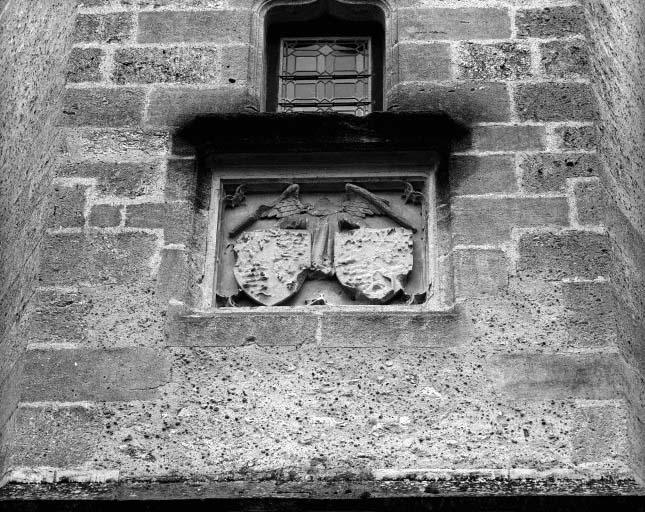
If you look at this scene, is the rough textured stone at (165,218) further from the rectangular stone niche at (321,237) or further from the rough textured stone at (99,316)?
the rough textured stone at (99,316)

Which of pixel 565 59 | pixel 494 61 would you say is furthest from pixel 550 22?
pixel 494 61

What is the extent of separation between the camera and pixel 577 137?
6969 millimetres

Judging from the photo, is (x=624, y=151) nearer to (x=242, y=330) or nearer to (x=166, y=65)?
(x=242, y=330)

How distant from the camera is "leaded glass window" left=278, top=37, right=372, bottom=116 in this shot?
298 inches

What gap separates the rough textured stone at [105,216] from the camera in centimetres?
681

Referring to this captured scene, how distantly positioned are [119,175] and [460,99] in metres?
1.53

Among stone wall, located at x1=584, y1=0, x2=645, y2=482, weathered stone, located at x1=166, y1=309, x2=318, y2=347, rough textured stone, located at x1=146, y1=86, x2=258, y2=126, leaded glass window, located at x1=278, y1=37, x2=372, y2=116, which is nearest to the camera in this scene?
weathered stone, located at x1=166, y1=309, x2=318, y2=347

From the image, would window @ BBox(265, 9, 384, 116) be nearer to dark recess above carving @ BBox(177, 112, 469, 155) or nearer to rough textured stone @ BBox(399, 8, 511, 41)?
rough textured stone @ BBox(399, 8, 511, 41)

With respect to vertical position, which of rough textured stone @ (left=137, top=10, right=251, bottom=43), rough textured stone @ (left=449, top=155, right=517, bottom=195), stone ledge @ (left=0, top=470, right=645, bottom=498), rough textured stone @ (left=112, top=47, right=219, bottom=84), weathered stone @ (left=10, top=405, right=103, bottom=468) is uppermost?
rough textured stone @ (left=137, top=10, right=251, bottom=43)

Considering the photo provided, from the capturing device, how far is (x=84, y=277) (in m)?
6.66

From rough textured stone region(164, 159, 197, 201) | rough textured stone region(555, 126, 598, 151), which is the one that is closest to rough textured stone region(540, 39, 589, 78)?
rough textured stone region(555, 126, 598, 151)

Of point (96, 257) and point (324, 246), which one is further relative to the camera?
point (324, 246)

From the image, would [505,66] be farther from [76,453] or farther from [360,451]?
[76,453]

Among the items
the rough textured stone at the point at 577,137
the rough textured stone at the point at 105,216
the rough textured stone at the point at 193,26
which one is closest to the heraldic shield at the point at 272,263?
the rough textured stone at the point at 105,216
